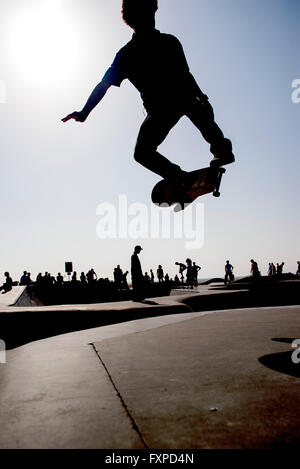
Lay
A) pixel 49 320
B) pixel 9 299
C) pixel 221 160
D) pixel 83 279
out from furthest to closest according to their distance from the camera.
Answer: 1. pixel 83 279
2. pixel 9 299
3. pixel 49 320
4. pixel 221 160

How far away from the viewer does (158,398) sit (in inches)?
55.2

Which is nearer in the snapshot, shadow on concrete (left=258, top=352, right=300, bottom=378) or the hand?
shadow on concrete (left=258, top=352, right=300, bottom=378)

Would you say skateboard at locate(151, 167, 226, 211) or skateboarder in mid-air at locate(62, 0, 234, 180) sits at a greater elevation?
skateboarder in mid-air at locate(62, 0, 234, 180)

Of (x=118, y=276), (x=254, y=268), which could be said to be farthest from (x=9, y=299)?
(x=254, y=268)

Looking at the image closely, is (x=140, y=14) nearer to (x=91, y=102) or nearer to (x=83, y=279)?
(x=91, y=102)

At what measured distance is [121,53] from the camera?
10.2 ft

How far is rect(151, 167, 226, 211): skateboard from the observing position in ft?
10.9

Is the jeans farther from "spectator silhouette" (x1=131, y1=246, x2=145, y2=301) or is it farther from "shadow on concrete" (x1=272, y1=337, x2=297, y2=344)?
"spectator silhouette" (x1=131, y1=246, x2=145, y2=301)

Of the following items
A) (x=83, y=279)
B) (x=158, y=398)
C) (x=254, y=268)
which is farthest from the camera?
(x=83, y=279)

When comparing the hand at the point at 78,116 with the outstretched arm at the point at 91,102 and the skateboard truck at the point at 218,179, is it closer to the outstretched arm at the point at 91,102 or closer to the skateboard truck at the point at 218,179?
the outstretched arm at the point at 91,102

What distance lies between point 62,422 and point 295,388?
927 millimetres

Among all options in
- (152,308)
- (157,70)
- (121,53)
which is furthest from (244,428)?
(152,308)

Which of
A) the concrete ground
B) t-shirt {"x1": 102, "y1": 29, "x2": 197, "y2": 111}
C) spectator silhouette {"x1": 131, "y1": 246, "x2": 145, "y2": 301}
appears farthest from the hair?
spectator silhouette {"x1": 131, "y1": 246, "x2": 145, "y2": 301}

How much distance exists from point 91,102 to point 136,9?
0.88 m
